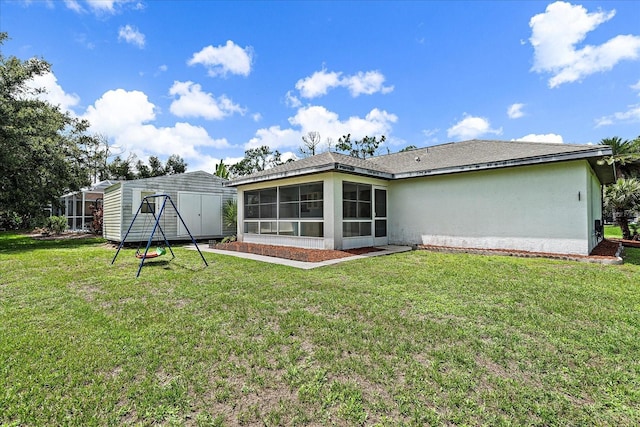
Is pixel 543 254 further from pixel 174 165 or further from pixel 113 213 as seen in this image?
pixel 174 165

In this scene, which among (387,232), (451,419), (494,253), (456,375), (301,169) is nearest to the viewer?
(451,419)

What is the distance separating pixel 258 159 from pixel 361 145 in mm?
14958

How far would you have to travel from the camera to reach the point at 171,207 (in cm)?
1394

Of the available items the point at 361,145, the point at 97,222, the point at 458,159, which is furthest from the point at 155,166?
the point at 458,159

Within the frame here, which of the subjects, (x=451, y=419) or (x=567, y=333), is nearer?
(x=451, y=419)

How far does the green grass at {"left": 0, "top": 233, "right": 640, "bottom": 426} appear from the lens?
2174 mm

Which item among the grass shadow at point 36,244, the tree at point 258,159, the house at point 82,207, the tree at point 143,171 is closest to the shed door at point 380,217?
the grass shadow at point 36,244

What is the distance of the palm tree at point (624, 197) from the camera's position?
13547 mm

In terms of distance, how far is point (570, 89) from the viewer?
12.8 meters

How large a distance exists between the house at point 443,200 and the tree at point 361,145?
27072mm

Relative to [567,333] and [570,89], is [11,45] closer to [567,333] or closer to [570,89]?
[567,333]

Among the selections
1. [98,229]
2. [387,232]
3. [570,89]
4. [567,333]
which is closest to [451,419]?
[567,333]

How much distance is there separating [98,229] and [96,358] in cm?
1997

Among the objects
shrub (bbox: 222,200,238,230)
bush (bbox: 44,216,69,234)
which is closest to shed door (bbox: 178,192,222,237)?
shrub (bbox: 222,200,238,230)
